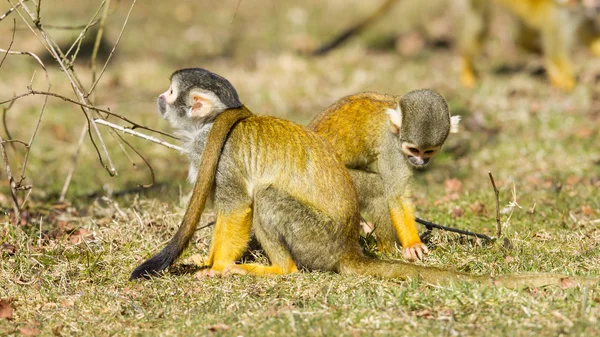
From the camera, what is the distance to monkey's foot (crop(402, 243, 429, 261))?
4.22 metres

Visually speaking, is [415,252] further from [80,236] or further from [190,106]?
[80,236]

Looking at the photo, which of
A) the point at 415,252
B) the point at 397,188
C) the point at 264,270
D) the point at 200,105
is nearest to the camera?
the point at 264,270

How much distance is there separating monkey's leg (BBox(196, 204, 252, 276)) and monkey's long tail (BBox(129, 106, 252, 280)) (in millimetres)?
215

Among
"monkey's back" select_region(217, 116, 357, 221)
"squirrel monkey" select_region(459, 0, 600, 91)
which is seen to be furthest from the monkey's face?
"squirrel monkey" select_region(459, 0, 600, 91)

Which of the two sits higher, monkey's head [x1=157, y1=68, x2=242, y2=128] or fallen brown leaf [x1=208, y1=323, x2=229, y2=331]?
monkey's head [x1=157, y1=68, x2=242, y2=128]

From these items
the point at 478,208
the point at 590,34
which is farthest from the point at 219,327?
the point at 590,34

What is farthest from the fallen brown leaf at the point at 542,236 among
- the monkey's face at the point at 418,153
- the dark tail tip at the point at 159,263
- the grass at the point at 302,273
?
the dark tail tip at the point at 159,263

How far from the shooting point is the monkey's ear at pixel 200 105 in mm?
4121

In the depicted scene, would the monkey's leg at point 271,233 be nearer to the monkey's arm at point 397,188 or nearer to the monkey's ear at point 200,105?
the monkey's ear at point 200,105

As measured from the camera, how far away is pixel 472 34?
31.3ft

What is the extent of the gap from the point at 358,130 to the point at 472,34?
5.50 metres

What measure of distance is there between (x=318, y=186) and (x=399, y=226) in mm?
749

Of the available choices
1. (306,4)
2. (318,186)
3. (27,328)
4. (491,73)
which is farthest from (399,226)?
(306,4)

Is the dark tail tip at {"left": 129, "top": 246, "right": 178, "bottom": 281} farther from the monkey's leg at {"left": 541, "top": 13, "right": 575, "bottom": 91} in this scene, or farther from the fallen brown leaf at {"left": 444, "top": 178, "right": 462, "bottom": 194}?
the monkey's leg at {"left": 541, "top": 13, "right": 575, "bottom": 91}
